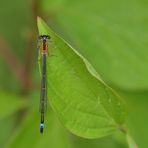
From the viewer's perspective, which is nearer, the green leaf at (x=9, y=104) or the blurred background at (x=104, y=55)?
the blurred background at (x=104, y=55)

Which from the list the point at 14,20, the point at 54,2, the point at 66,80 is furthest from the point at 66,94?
the point at 14,20

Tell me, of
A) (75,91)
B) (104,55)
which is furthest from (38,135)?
(75,91)

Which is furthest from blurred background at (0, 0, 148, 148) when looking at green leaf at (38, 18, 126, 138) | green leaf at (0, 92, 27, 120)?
green leaf at (38, 18, 126, 138)

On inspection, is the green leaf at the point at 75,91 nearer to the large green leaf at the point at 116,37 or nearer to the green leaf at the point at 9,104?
the large green leaf at the point at 116,37

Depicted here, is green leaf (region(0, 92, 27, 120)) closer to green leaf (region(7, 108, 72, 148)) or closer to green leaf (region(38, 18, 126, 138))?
green leaf (region(7, 108, 72, 148))

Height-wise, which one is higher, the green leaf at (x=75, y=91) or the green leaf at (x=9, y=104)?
the green leaf at (x=75, y=91)

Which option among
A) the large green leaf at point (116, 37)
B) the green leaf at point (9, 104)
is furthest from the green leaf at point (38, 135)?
the large green leaf at point (116, 37)

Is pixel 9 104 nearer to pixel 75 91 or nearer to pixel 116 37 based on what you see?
pixel 116 37
